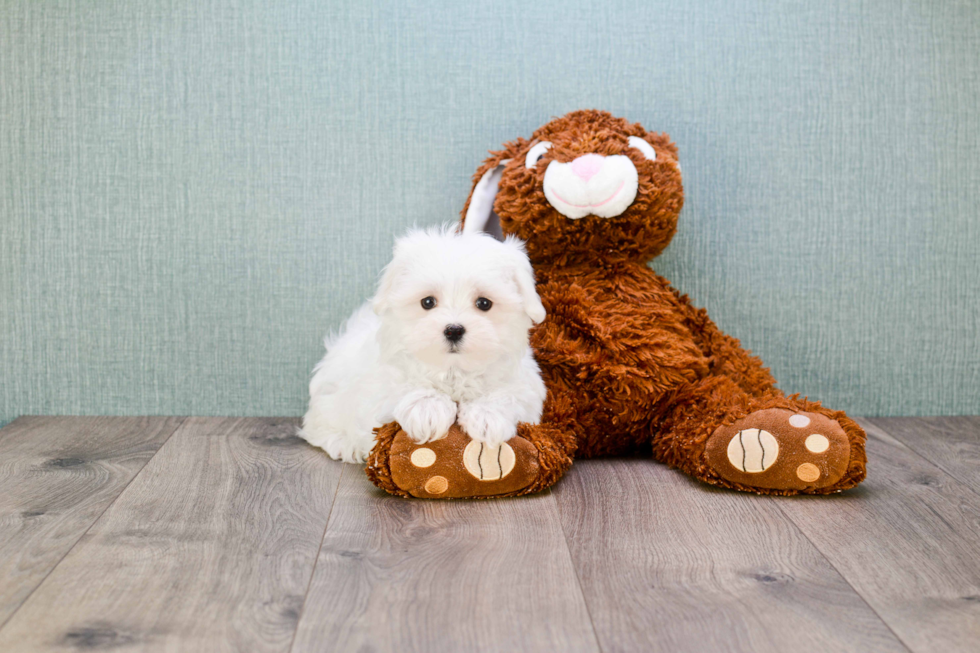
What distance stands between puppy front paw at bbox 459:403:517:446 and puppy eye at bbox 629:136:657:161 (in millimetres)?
615

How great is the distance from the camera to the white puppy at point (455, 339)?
135 cm

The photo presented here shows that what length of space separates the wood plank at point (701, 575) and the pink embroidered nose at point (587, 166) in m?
0.56

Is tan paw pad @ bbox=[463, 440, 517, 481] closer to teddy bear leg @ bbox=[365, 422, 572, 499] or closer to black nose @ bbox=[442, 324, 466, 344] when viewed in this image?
teddy bear leg @ bbox=[365, 422, 572, 499]

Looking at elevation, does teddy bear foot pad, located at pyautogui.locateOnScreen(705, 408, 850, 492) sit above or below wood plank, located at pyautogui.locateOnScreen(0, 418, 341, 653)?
above

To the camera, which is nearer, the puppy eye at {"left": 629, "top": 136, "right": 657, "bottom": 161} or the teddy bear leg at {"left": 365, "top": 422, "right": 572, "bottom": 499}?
the teddy bear leg at {"left": 365, "top": 422, "right": 572, "bottom": 499}

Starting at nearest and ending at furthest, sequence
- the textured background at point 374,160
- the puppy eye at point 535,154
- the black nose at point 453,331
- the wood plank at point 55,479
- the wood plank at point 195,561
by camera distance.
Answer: the wood plank at point 195,561 → the wood plank at point 55,479 → the black nose at point 453,331 → the puppy eye at point 535,154 → the textured background at point 374,160

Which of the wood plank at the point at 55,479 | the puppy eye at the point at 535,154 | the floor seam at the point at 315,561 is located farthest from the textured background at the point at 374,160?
the floor seam at the point at 315,561

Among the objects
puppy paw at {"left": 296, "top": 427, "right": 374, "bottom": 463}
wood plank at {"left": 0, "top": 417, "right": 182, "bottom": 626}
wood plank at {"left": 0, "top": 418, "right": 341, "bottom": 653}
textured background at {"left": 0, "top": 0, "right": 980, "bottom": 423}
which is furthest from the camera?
textured background at {"left": 0, "top": 0, "right": 980, "bottom": 423}

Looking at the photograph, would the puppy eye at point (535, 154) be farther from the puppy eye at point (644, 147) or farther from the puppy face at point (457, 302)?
the puppy face at point (457, 302)

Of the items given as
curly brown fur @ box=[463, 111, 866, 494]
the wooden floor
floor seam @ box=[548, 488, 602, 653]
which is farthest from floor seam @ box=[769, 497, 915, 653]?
floor seam @ box=[548, 488, 602, 653]

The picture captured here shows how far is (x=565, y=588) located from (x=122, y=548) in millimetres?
620

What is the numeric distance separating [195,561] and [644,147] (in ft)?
3.60

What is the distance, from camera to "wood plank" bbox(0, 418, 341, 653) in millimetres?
951

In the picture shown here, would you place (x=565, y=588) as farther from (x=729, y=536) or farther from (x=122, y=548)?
(x=122, y=548)
